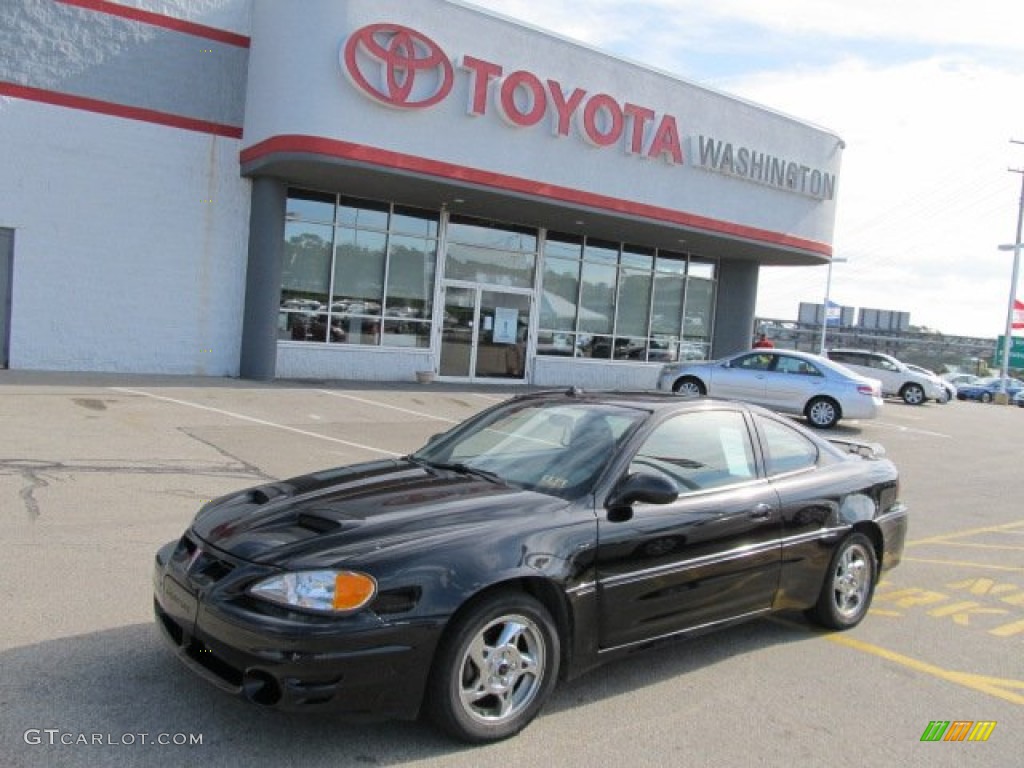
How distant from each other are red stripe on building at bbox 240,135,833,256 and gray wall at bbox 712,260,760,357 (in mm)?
2420

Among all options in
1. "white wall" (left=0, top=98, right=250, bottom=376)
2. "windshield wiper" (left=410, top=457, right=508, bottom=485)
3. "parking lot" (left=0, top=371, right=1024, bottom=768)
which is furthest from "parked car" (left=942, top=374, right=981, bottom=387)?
"windshield wiper" (left=410, top=457, right=508, bottom=485)

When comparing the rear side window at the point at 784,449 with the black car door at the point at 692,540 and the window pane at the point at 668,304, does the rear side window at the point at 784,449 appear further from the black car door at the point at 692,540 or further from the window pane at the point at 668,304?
the window pane at the point at 668,304

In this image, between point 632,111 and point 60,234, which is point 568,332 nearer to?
point 632,111

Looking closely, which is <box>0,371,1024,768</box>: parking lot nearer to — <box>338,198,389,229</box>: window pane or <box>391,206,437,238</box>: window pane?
<box>338,198,389,229</box>: window pane

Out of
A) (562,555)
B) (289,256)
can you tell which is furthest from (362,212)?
(562,555)

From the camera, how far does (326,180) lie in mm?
16734

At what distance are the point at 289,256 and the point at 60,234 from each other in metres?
4.01

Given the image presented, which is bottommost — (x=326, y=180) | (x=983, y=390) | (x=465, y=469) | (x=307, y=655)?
(x=307, y=655)

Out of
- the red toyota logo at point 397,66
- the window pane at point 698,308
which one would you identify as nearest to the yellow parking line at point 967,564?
the red toyota logo at point 397,66

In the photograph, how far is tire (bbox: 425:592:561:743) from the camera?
139 inches

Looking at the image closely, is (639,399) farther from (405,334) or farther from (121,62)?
(405,334)

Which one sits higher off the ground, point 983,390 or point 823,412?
point 983,390

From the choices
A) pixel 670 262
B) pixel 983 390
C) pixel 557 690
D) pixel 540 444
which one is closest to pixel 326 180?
pixel 670 262

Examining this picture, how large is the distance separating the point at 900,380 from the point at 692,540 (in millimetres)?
26735
